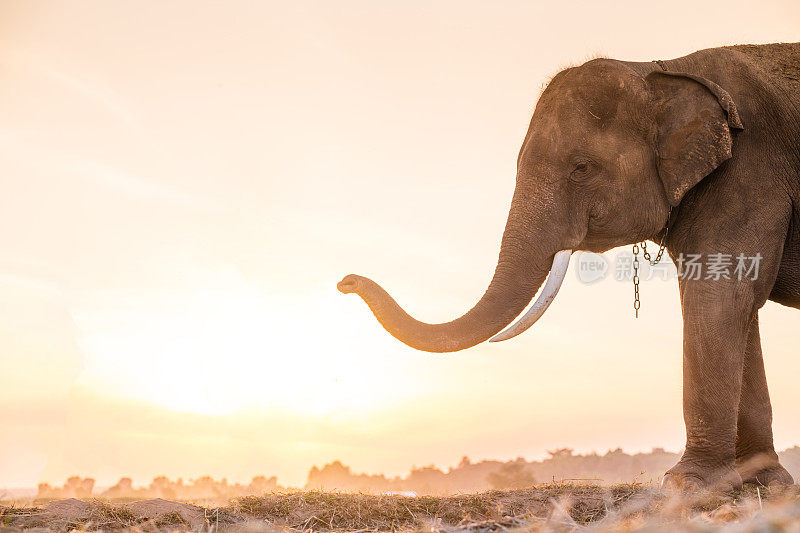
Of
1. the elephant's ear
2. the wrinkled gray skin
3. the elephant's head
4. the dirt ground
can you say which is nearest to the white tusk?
the elephant's head

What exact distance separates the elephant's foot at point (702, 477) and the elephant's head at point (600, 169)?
83.9 inches

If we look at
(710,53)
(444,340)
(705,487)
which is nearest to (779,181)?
(710,53)

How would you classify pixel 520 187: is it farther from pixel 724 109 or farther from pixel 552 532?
pixel 552 532

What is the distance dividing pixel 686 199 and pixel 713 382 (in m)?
2.01

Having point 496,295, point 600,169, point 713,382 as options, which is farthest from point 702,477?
point 600,169

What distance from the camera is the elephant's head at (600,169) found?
27.4ft

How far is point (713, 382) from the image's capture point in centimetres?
776

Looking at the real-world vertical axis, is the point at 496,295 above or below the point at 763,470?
above

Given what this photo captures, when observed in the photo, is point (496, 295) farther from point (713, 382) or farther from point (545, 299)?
point (713, 382)

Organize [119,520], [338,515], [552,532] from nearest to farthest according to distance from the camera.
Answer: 1. [552,532]
2. [119,520]
3. [338,515]

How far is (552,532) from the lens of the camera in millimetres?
3068

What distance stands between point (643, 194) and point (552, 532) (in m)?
6.06

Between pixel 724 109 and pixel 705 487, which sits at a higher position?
pixel 724 109

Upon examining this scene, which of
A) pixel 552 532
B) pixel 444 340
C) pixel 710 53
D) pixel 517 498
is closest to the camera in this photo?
pixel 552 532
